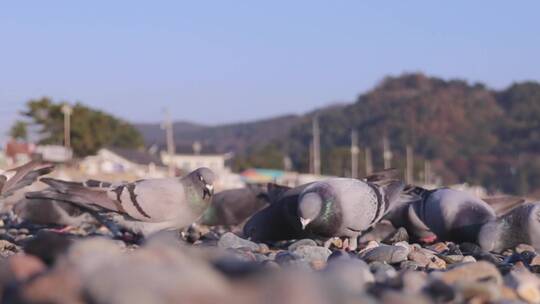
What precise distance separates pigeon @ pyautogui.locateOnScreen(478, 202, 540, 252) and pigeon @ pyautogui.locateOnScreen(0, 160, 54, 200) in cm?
422

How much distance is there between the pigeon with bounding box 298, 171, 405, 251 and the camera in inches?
280

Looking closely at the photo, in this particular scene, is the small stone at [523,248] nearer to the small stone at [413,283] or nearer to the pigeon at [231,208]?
the small stone at [413,283]

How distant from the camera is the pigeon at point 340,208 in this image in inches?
280

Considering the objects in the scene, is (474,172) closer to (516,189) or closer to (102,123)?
(516,189)

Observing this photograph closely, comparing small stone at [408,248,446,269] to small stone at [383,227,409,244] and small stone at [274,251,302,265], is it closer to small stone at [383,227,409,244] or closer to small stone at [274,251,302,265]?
small stone at [274,251,302,265]

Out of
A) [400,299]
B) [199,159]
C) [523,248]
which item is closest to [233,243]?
[523,248]

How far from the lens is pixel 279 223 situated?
816 cm

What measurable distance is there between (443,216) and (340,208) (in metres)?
1.47

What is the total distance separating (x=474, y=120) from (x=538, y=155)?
60.2ft

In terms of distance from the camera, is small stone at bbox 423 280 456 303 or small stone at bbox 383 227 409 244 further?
small stone at bbox 383 227 409 244

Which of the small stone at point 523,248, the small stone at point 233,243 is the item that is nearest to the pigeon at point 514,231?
the small stone at point 523,248

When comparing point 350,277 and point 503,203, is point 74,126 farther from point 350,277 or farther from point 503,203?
point 350,277

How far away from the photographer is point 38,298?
2.83 metres

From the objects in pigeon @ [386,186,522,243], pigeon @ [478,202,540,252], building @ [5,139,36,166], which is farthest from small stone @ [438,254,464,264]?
building @ [5,139,36,166]
